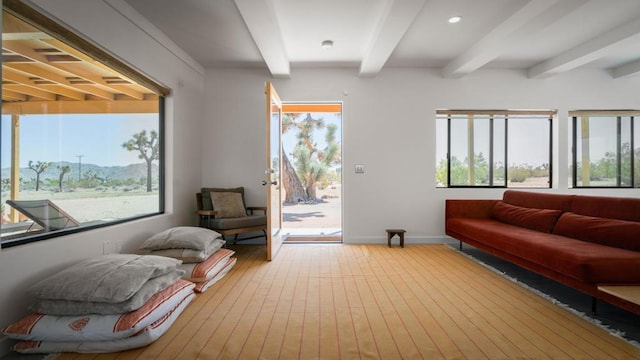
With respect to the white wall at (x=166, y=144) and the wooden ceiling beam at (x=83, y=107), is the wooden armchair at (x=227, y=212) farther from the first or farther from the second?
the wooden ceiling beam at (x=83, y=107)

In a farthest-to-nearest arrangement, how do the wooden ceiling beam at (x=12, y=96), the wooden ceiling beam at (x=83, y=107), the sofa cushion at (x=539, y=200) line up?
the sofa cushion at (x=539, y=200) → the wooden ceiling beam at (x=83, y=107) → the wooden ceiling beam at (x=12, y=96)

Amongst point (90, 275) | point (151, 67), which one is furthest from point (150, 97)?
point (90, 275)

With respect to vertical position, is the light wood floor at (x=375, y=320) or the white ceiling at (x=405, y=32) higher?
the white ceiling at (x=405, y=32)

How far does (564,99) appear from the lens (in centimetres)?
490

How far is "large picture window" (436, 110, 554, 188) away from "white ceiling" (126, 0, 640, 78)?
72 centimetres

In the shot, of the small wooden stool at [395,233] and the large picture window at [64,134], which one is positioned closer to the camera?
the large picture window at [64,134]

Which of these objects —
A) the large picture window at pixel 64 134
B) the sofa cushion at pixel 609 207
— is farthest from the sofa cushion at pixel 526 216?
the large picture window at pixel 64 134

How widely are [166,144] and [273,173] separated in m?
1.40

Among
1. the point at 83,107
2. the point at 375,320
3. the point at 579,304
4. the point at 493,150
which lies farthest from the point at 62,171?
the point at 493,150

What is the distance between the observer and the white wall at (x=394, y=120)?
4.88m

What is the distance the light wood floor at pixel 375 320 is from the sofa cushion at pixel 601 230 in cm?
83

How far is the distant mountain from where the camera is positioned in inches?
87.4

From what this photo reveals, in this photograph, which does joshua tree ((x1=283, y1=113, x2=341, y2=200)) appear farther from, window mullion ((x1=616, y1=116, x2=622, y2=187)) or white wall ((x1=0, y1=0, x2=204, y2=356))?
window mullion ((x1=616, y1=116, x2=622, y2=187))

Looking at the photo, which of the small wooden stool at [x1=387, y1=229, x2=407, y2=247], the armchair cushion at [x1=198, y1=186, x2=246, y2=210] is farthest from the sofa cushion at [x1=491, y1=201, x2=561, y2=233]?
the armchair cushion at [x1=198, y1=186, x2=246, y2=210]
